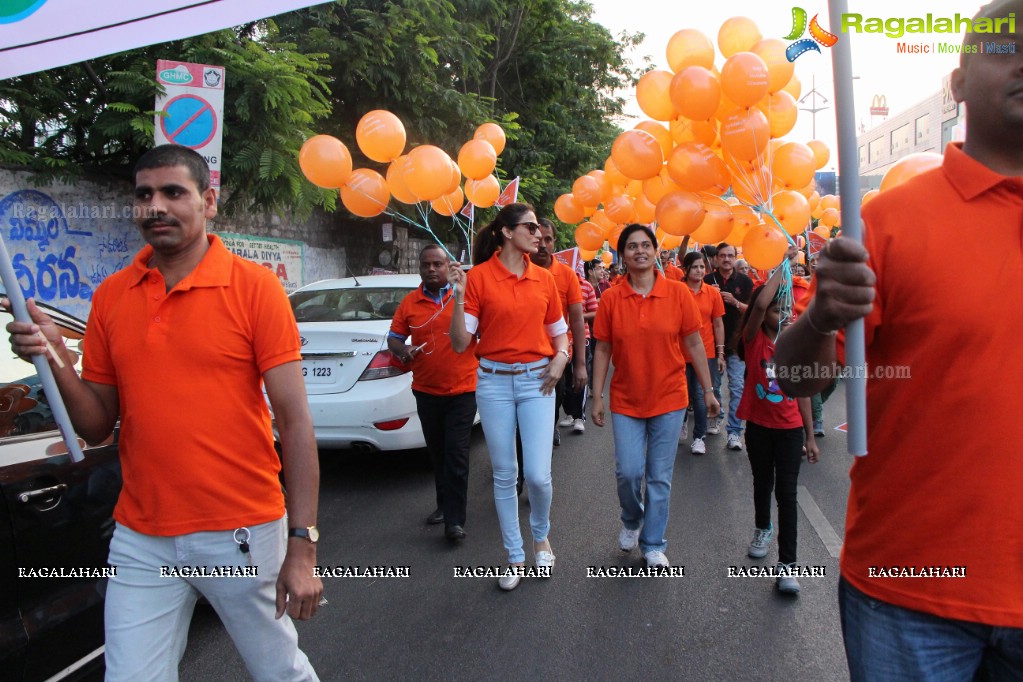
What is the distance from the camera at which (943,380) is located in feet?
4.93

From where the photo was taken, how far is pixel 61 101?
7520mm

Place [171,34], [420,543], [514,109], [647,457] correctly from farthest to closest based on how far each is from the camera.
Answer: [514,109]
[420,543]
[647,457]
[171,34]

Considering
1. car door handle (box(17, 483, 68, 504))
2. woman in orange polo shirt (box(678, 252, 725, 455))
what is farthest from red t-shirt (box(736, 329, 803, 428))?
car door handle (box(17, 483, 68, 504))

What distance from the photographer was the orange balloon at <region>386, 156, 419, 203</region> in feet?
17.1

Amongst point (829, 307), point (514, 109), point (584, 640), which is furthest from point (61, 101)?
point (514, 109)

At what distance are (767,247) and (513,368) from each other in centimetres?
211

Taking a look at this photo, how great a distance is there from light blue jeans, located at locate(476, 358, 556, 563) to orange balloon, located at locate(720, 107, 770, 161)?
7.04 ft

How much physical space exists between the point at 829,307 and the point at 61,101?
8332mm

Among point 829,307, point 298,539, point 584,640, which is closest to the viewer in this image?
point 829,307

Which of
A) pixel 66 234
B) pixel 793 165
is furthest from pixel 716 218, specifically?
pixel 66 234

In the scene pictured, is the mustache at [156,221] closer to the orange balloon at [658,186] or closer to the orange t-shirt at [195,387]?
the orange t-shirt at [195,387]

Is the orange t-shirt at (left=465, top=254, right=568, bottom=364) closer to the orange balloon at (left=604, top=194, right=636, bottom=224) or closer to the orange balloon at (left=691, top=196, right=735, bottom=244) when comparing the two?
the orange balloon at (left=691, top=196, right=735, bottom=244)

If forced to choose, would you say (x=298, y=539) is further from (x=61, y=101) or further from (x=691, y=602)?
(x=61, y=101)

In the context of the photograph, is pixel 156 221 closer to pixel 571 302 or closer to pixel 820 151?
pixel 571 302
